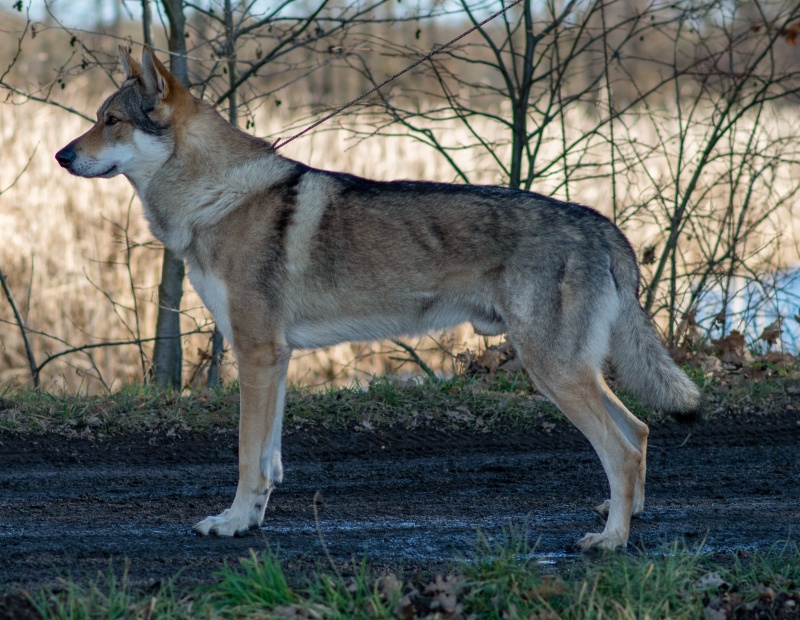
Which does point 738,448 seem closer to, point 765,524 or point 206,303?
point 765,524

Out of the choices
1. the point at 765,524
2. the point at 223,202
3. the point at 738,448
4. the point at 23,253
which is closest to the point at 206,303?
the point at 223,202

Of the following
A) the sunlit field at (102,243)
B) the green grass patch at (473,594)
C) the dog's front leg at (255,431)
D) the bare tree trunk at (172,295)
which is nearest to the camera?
the green grass patch at (473,594)

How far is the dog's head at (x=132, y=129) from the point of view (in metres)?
4.50

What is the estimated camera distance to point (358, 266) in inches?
177

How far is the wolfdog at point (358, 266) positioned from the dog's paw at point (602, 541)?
0.16 m

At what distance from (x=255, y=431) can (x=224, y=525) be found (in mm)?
464

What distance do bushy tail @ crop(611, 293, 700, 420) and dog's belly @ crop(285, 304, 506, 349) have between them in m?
0.64

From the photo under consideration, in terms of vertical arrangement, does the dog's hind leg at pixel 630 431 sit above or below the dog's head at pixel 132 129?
below

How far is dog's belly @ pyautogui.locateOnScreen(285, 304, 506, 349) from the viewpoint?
4504 millimetres

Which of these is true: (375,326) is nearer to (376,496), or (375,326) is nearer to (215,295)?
(215,295)

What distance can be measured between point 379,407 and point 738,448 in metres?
2.36

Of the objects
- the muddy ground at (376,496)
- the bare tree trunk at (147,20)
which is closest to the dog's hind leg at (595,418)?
the muddy ground at (376,496)

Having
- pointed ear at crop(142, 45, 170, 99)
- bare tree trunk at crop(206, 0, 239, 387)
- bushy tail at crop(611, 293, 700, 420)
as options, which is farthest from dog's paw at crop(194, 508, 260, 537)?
bare tree trunk at crop(206, 0, 239, 387)

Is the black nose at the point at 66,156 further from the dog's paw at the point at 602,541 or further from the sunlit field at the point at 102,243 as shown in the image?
the sunlit field at the point at 102,243
